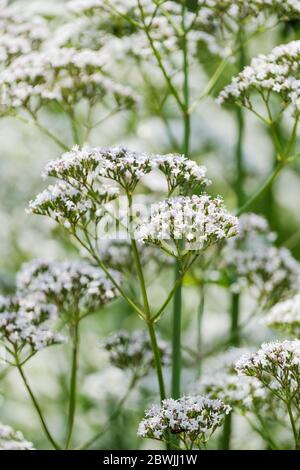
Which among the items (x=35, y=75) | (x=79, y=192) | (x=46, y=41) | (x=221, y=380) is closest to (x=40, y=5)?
(x=46, y=41)

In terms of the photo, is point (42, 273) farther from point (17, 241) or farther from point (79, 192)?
point (17, 241)

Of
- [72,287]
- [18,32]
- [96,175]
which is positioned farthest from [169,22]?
[96,175]

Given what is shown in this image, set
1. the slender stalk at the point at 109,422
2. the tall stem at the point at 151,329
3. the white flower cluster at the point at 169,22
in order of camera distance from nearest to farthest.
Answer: the tall stem at the point at 151,329 → the slender stalk at the point at 109,422 → the white flower cluster at the point at 169,22

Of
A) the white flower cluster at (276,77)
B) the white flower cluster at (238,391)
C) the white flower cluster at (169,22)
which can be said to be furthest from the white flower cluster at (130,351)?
the white flower cluster at (169,22)

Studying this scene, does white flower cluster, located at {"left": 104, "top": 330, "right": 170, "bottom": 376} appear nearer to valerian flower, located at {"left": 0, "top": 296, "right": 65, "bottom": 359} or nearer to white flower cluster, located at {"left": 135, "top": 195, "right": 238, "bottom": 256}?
valerian flower, located at {"left": 0, "top": 296, "right": 65, "bottom": 359}

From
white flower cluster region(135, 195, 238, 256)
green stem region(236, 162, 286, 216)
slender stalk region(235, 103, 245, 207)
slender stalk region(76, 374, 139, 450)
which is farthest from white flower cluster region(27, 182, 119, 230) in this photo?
slender stalk region(235, 103, 245, 207)

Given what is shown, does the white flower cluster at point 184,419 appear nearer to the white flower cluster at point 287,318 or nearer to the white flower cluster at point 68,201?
the white flower cluster at point 68,201
